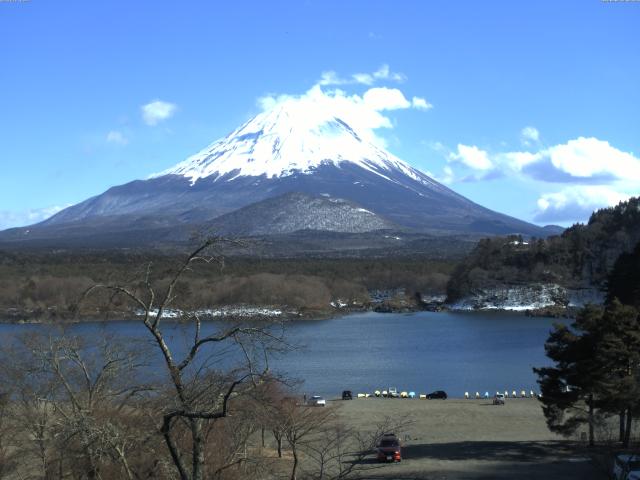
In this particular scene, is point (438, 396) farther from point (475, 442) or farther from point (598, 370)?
Result: point (598, 370)

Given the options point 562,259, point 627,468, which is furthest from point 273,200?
point 627,468

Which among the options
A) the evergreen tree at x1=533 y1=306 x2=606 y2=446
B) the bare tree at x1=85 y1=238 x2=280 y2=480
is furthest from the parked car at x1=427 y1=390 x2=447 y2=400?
the bare tree at x1=85 y1=238 x2=280 y2=480

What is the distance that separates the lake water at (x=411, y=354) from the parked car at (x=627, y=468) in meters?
9.46

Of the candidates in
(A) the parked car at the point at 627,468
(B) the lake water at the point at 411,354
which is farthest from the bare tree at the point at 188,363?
(B) the lake water at the point at 411,354

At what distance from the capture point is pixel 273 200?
130 m

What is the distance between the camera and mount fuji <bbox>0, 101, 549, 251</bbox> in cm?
12262

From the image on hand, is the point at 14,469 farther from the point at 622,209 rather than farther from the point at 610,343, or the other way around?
the point at 622,209

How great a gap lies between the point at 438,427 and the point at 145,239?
90.8 meters

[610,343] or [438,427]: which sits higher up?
[610,343]

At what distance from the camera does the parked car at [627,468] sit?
8.24 m

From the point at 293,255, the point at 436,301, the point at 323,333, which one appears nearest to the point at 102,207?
the point at 293,255

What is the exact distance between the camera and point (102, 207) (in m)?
168

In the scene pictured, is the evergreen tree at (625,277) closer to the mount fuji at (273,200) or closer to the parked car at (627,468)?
the parked car at (627,468)

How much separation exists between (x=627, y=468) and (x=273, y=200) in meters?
123
